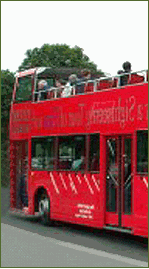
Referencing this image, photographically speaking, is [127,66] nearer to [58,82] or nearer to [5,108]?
[58,82]

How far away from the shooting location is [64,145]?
16.9 m

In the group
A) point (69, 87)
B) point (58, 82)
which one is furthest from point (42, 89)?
point (69, 87)

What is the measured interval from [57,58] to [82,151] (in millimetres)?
35380

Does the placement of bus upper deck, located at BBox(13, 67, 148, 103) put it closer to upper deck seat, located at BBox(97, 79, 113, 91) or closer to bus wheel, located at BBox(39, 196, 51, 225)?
upper deck seat, located at BBox(97, 79, 113, 91)

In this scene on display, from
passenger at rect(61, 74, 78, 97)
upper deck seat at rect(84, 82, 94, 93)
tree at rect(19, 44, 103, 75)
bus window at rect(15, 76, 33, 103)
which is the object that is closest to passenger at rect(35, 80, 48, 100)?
bus window at rect(15, 76, 33, 103)

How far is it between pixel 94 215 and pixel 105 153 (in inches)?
52.3

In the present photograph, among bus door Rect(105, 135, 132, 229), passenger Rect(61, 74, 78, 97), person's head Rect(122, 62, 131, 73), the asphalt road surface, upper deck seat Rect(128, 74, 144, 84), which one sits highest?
person's head Rect(122, 62, 131, 73)

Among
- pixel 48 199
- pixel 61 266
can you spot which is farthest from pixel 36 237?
pixel 48 199

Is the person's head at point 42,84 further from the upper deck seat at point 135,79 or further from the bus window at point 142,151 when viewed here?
the bus window at point 142,151

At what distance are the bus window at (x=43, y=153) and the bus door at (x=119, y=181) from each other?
10.0ft

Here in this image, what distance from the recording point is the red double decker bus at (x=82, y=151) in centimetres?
1357

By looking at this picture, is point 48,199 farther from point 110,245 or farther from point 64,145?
point 110,245

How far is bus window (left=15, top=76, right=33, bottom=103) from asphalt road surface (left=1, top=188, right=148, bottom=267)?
3252 millimetres

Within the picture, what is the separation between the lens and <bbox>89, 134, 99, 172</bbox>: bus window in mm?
15250
